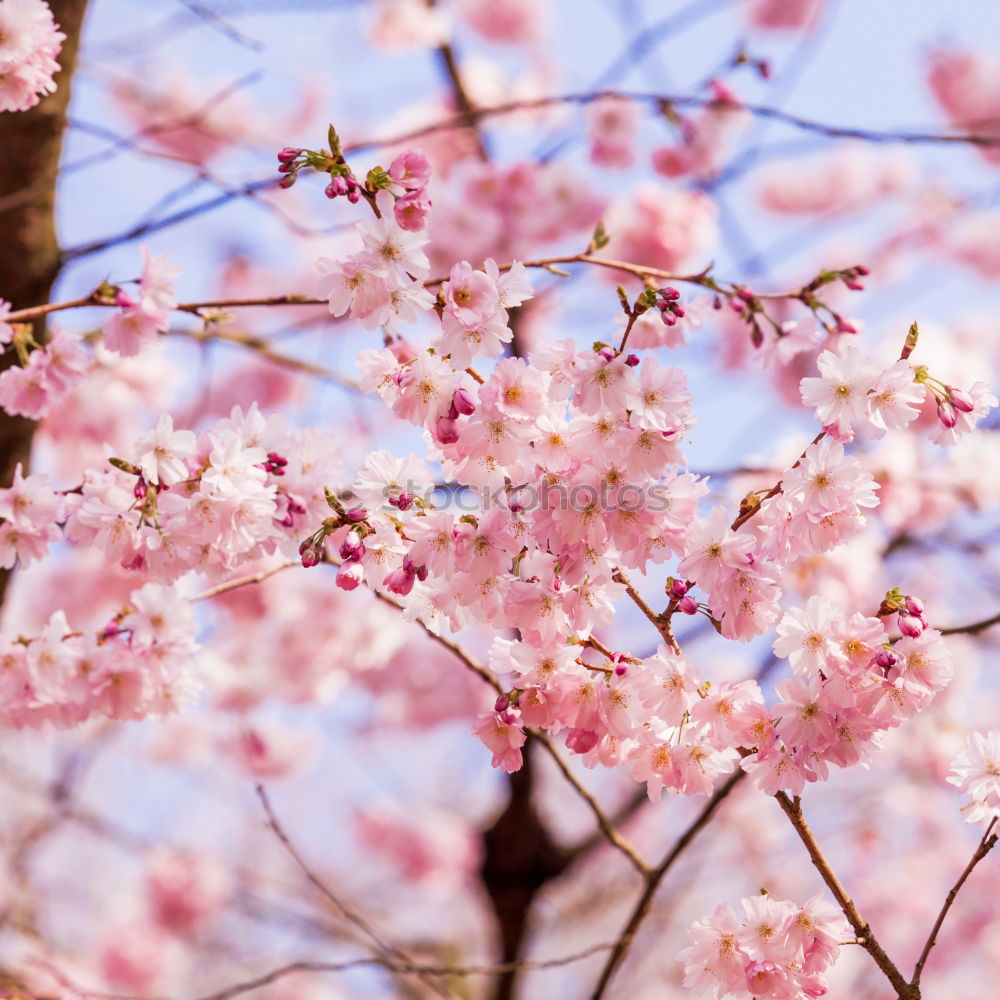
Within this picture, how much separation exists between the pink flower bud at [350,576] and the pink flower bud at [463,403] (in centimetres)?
27

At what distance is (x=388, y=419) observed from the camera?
248 inches

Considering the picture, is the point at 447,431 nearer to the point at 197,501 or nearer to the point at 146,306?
the point at 197,501

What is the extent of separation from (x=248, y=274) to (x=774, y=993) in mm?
6294

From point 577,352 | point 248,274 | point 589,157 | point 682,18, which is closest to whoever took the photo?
point 577,352

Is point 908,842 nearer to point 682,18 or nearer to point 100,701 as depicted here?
point 682,18

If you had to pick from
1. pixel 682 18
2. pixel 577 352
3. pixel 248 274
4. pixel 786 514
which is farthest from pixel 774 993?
pixel 248 274

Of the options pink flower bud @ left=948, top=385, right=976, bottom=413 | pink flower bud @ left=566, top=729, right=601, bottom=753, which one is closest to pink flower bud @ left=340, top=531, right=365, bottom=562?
pink flower bud @ left=566, top=729, right=601, bottom=753

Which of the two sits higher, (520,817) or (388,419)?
(388,419)

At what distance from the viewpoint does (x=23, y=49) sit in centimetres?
169

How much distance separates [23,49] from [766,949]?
1.85 m

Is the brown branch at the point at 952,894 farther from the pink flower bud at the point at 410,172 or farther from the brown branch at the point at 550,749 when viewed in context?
the pink flower bud at the point at 410,172

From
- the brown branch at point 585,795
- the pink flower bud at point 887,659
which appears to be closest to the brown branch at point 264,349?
the brown branch at point 585,795

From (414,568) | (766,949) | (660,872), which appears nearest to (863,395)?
(414,568)

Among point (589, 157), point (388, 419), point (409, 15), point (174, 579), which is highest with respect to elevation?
point (409, 15)
